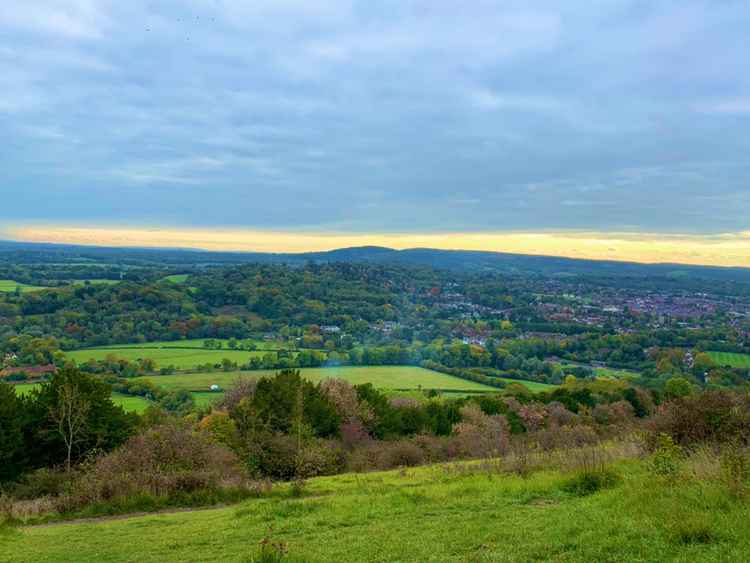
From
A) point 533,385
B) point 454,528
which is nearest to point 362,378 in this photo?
point 533,385

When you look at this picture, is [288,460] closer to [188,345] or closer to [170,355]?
[170,355]

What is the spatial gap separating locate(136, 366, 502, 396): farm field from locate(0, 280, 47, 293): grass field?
50.7 meters

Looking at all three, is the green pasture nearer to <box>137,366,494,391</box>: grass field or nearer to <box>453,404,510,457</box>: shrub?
<box>137,366,494,391</box>: grass field

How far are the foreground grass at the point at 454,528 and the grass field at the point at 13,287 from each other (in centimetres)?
9774

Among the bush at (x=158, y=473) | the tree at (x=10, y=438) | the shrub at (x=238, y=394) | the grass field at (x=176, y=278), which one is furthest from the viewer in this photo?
the grass field at (x=176, y=278)

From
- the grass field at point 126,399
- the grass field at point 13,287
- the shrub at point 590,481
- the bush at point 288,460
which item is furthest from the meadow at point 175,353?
the shrub at point 590,481

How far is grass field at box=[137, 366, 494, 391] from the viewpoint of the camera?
2208 inches

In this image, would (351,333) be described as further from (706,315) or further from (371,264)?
(706,315)

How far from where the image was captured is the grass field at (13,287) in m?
93.9

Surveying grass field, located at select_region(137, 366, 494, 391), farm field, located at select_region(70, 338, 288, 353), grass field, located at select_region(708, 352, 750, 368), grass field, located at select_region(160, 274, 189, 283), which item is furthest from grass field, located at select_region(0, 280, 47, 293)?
grass field, located at select_region(708, 352, 750, 368)

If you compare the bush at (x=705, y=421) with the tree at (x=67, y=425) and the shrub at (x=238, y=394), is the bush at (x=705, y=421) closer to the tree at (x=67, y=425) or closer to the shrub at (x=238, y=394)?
the tree at (x=67, y=425)

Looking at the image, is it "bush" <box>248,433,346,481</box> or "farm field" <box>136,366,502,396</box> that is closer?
"bush" <box>248,433,346,481</box>

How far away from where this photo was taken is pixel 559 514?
835cm

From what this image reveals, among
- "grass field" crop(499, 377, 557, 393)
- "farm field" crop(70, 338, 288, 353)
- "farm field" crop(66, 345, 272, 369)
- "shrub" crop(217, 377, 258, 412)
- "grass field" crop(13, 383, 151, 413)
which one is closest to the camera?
"shrub" crop(217, 377, 258, 412)
